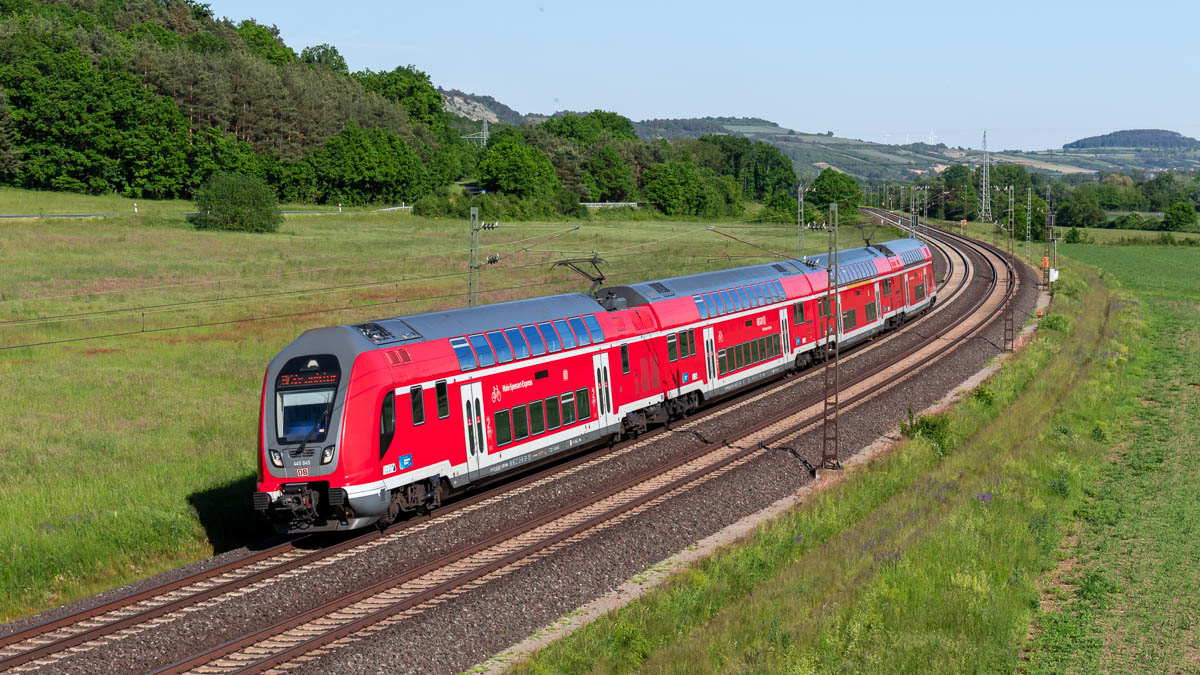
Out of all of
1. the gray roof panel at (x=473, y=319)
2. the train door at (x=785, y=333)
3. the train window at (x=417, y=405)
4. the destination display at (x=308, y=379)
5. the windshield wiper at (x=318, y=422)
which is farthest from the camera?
the train door at (x=785, y=333)

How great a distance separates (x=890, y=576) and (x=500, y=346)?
11.0 metres

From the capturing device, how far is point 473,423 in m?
25.0

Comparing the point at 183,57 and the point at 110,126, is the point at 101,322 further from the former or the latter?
the point at 183,57

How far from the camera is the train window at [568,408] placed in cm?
2852

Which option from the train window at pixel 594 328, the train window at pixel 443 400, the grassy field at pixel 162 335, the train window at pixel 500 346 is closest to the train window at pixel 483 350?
the train window at pixel 500 346

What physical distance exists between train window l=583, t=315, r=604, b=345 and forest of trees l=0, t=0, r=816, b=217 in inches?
3524

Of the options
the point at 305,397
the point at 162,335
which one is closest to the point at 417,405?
the point at 305,397

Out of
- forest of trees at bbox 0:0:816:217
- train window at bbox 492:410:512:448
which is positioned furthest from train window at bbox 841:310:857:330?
forest of trees at bbox 0:0:816:217

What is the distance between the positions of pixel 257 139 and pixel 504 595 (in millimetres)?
111880

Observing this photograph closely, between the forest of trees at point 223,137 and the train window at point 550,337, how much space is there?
3576 inches

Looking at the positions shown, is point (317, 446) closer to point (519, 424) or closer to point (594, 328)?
point (519, 424)

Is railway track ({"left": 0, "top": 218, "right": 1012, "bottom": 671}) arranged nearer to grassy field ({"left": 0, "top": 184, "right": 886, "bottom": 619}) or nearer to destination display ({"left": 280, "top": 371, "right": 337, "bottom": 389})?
grassy field ({"left": 0, "top": 184, "right": 886, "bottom": 619})

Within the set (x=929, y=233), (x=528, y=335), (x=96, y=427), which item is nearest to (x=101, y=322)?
(x=96, y=427)

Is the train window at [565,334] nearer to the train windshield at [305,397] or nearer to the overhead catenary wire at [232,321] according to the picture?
the train windshield at [305,397]
